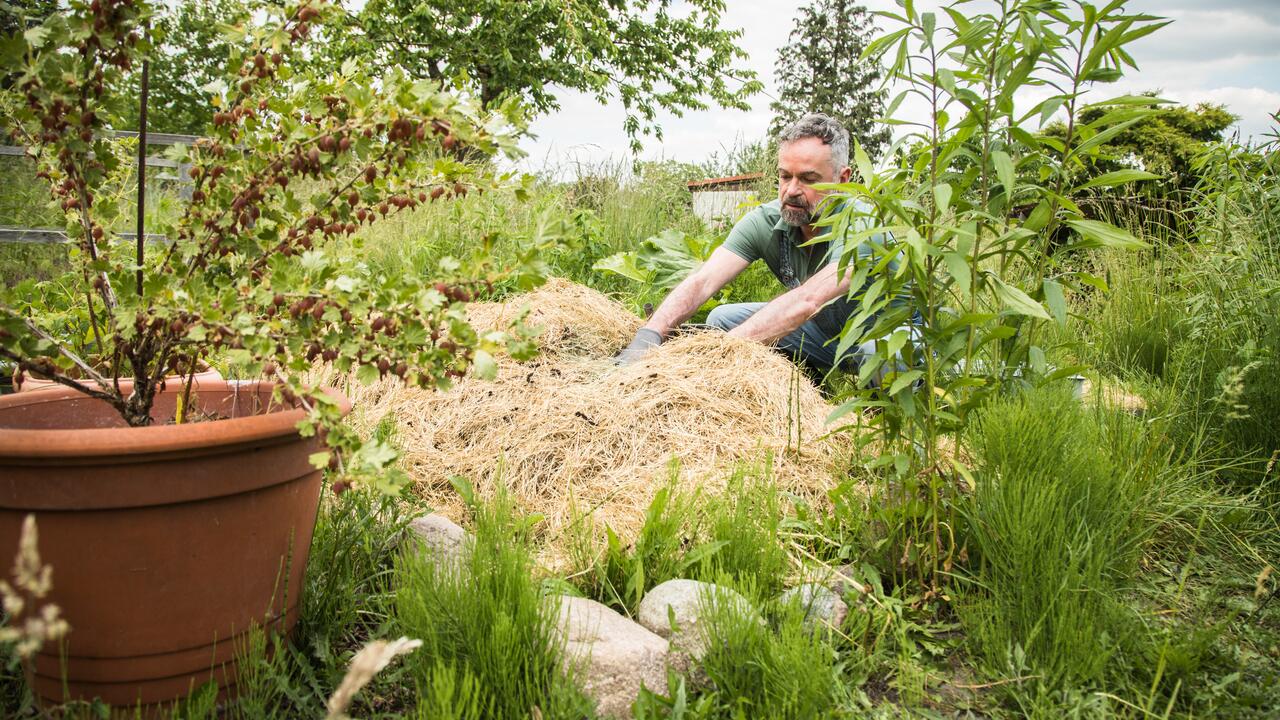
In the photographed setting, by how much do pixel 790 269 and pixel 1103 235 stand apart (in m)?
2.40

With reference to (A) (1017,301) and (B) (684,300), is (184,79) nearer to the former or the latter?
(B) (684,300)

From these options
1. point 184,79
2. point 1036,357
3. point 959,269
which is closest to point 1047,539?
point 1036,357

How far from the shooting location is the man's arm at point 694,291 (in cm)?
374

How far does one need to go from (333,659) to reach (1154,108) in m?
2.14

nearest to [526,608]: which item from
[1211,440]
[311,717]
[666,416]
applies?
[311,717]

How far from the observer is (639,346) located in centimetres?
359

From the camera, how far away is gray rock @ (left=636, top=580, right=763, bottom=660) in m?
1.53

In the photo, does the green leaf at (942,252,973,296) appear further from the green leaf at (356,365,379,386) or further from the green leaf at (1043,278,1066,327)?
the green leaf at (356,365,379,386)

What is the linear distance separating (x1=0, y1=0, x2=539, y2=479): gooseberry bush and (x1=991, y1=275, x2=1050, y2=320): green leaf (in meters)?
1.02

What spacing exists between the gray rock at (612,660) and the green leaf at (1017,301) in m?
1.03

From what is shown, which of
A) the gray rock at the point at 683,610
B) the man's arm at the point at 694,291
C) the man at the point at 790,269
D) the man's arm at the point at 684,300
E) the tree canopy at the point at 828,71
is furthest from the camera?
the tree canopy at the point at 828,71

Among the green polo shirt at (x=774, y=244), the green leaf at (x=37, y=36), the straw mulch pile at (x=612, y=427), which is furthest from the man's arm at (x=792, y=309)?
the green leaf at (x=37, y=36)

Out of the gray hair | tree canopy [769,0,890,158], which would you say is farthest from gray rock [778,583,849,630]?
tree canopy [769,0,890,158]

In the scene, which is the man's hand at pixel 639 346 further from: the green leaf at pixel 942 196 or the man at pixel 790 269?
the green leaf at pixel 942 196
